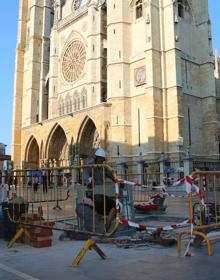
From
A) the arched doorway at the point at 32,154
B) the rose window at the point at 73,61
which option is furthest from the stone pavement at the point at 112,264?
the arched doorway at the point at 32,154

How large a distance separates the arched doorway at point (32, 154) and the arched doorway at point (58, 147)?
3193mm

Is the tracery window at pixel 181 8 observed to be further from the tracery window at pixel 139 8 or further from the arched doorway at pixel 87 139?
the arched doorway at pixel 87 139

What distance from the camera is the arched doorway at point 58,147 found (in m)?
31.9

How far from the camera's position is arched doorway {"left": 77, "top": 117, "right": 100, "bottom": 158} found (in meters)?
28.6

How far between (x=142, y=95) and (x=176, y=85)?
2900mm

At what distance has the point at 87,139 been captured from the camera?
29.5 metres

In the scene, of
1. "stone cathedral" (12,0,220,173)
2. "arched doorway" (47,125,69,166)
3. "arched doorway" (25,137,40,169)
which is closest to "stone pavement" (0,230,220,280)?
"stone cathedral" (12,0,220,173)

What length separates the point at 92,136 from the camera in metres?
29.6

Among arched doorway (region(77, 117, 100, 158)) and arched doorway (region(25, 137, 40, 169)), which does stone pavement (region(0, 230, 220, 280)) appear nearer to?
arched doorway (region(77, 117, 100, 158))

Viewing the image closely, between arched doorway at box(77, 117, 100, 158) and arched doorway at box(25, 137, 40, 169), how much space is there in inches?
301

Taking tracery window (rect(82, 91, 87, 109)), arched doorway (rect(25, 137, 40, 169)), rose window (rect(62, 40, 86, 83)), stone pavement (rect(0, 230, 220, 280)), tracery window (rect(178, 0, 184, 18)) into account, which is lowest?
stone pavement (rect(0, 230, 220, 280))

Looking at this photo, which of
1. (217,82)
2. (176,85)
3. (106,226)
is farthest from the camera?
(217,82)

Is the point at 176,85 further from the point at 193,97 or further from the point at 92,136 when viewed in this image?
the point at 92,136

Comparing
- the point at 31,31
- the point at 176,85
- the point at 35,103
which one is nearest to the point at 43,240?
the point at 176,85
